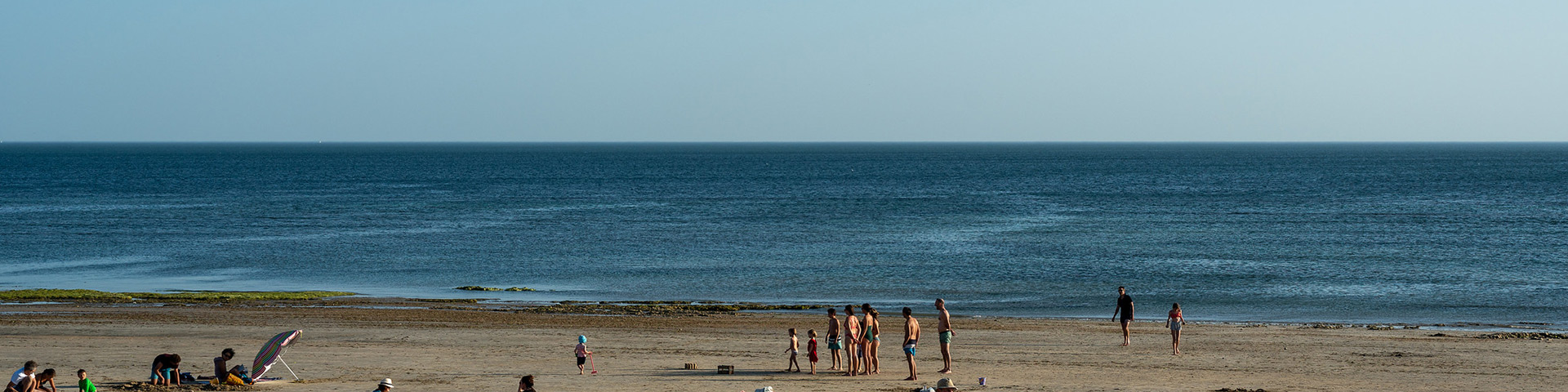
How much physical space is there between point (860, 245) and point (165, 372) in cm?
3570

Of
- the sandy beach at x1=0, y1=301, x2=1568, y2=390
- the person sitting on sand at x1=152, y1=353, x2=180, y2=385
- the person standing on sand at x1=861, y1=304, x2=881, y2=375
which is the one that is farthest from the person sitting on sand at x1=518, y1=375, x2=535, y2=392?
the person sitting on sand at x1=152, y1=353, x2=180, y2=385

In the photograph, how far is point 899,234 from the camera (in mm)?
57219

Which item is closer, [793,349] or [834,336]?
[834,336]

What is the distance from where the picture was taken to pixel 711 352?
75.0ft

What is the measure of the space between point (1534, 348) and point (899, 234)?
34.9 metres

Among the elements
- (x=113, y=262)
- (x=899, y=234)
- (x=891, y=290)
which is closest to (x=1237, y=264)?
(x=891, y=290)

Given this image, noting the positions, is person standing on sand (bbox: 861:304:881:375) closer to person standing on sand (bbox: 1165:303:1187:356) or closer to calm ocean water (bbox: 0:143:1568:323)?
person standing on sand (bbox: 1165:303:1187:356)

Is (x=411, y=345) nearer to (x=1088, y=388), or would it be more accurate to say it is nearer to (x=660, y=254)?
(x=1088, y=388)

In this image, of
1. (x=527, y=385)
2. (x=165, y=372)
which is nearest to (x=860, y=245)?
(x=165, y=372)

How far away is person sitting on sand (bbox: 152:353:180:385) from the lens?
1812cm

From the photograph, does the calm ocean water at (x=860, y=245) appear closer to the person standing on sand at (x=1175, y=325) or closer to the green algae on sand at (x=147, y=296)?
the green algae on sand at (x=147, y=296)

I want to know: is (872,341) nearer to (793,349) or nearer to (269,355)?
(793,349)

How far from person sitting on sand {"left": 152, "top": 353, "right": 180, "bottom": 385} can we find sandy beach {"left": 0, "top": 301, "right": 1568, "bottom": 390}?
981mm

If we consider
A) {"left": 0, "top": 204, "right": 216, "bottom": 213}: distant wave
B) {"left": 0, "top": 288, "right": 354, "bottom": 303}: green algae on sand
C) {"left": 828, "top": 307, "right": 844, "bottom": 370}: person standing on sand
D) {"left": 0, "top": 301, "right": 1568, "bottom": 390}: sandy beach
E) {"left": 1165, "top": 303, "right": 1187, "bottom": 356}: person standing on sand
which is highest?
{"left": 828, "top": 307, "right": 844, "bottom": 370}: person standing on sand
